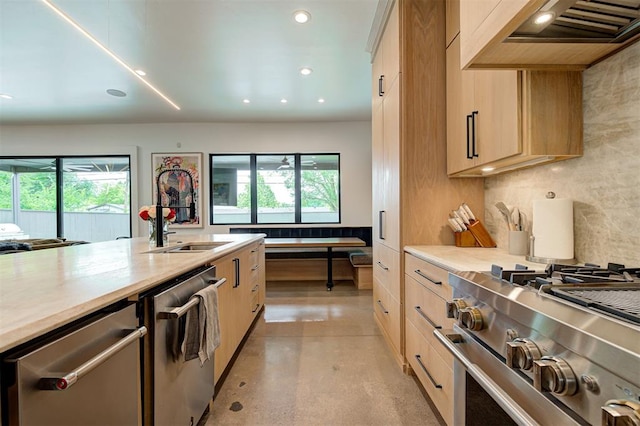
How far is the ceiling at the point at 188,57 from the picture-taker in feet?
8.79

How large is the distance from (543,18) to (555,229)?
0.90m

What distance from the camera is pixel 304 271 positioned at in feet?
17.4

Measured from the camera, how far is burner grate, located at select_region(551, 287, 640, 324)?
621 millimetres

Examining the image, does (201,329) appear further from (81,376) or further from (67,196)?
(67,196)

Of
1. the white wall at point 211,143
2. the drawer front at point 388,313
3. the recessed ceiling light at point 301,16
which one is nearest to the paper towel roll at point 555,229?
the drawer front at point 388,313

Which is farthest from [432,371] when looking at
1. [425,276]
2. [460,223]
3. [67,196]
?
[67,196]

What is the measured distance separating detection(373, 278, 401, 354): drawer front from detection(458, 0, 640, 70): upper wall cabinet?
1.62m

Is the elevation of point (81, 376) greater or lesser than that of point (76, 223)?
lesser

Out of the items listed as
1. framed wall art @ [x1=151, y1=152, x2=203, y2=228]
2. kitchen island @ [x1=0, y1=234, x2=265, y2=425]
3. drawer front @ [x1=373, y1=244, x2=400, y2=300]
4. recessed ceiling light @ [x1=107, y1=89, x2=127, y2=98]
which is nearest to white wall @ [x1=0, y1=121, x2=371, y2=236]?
framed wall art @ [x1=151, y1=152, x2=203, y2=228]

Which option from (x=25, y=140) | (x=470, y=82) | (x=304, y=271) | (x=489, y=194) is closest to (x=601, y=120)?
(x=470, y=82)

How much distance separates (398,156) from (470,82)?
2.05ft

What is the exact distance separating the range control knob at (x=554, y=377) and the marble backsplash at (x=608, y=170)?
89 centimetres

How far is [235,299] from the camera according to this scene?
7.27 ft

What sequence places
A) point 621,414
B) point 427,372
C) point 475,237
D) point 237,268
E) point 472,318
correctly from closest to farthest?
point 621,414
point 472,318
point 427,372
point 475,237
point 237,268
